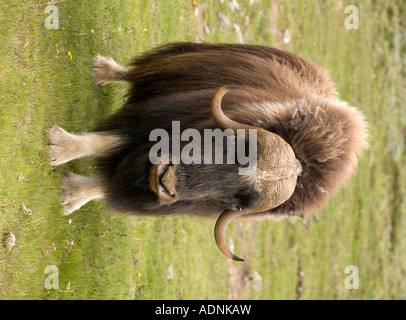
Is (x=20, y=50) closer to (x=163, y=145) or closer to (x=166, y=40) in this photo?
(x=163, y=145)

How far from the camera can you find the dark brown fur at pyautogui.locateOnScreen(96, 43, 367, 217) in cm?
380

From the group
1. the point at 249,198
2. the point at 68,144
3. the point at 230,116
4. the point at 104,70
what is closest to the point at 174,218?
the point at 104,70

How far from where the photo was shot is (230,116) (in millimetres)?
3867

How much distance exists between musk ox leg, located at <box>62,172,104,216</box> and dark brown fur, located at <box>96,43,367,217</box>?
0.26 metres

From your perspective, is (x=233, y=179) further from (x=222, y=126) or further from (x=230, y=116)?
(x=230, y=116)

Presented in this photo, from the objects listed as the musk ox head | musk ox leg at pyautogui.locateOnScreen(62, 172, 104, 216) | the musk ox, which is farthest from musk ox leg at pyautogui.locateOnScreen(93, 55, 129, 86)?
the musk ox head

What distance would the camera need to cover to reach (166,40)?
20.6 ft

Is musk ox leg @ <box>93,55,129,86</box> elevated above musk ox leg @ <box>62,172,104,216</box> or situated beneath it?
elevated above

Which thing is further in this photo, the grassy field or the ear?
the grassy field

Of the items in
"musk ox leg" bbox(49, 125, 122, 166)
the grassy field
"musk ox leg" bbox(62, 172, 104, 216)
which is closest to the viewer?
the grassy field

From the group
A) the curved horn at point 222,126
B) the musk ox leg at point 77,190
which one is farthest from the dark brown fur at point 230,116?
the musk ox leg at point 77,190

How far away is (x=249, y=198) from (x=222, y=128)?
0.49 meters

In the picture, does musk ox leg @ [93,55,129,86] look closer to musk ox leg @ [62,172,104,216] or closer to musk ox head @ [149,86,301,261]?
musk ox leg @ [62,172,104,216]

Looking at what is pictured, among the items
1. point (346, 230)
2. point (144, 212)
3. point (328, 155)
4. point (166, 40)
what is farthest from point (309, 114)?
point (346, 230)
